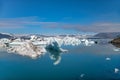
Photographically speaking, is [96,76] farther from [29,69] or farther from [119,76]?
[29,69]

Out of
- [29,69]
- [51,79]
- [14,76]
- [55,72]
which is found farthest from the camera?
[29,69]

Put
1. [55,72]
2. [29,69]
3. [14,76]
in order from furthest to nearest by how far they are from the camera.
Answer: [29,69] < [55,72] < [14,76]

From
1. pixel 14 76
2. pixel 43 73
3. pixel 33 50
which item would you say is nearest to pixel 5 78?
pixel 14 76

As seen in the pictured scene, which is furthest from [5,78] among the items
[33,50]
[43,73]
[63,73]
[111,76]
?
[33,50]

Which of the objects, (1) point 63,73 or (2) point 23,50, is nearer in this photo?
(1) point 63,73

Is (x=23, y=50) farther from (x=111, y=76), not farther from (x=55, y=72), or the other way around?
(x=111, y=76)

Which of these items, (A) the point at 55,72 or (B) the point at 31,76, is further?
(A) the point at 55,72

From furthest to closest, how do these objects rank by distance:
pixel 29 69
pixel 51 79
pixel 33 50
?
1. pixel 33 50
2. pixel 29 69
3. pixel 51 79

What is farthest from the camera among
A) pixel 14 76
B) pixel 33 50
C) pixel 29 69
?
pixel 33 50
